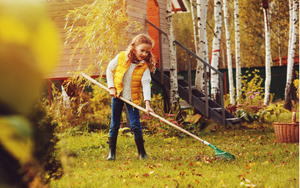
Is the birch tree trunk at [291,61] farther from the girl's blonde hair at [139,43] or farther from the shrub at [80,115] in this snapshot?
the girl's blonde hair at [139,43]

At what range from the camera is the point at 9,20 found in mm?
386

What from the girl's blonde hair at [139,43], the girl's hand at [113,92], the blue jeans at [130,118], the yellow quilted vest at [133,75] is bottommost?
the blue jeans at [130,118]

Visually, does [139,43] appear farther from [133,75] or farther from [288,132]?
[288,132]

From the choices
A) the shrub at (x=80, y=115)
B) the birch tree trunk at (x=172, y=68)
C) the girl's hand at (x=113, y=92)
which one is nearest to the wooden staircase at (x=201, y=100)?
the birch tree trunk at (x=172, y=68)

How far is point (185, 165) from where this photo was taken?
3.72 metres

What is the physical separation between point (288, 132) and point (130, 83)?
2876 mm

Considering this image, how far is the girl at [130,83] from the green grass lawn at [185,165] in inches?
12.7

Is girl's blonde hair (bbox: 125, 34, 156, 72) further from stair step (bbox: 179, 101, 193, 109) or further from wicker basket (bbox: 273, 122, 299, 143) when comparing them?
stair step (bbox: 179, 101, 193, 109)

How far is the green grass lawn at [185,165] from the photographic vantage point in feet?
9.64

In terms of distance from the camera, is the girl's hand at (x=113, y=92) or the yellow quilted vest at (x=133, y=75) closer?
the girl's hand at (x=113, y=92)

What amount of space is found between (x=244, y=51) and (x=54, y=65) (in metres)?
22.5

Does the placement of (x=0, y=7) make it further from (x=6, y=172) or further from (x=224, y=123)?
(x=224, y=123)

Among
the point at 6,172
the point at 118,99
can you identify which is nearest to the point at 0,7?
the point at 6,172

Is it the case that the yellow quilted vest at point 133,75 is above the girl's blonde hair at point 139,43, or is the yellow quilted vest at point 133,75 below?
below
